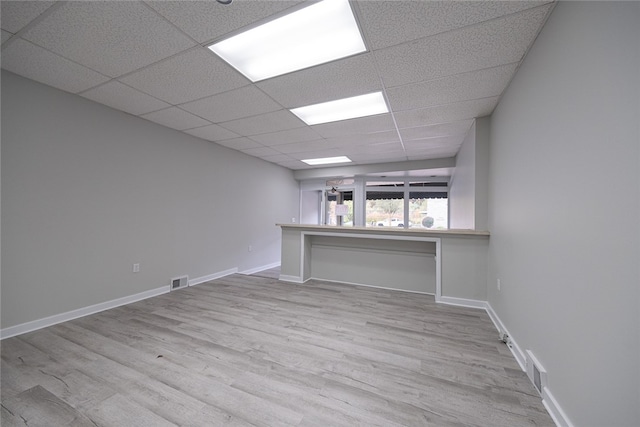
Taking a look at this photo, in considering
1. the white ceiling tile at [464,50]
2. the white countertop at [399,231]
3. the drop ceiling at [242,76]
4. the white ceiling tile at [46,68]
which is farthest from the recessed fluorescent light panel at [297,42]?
the white countertop at [399,231]

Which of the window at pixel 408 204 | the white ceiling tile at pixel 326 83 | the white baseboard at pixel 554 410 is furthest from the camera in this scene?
the window at pixel 408 204

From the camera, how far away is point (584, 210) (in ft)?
3.63

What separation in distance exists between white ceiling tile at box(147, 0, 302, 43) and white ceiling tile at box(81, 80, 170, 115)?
51.6 inches

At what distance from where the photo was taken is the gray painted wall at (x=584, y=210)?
88cm

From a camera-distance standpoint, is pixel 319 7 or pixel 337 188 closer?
pixel 319 7

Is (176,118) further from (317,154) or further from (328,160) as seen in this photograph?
(328,160)

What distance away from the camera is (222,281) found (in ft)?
13.3

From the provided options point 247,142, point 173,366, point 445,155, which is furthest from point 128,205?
point 445,155

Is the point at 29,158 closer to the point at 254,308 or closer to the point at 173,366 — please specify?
the point at 173,366

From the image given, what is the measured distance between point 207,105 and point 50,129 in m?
1.55

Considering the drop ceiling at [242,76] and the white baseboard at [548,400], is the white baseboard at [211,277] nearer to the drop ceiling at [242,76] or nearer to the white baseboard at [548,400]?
the drop ceiling at [242,76]

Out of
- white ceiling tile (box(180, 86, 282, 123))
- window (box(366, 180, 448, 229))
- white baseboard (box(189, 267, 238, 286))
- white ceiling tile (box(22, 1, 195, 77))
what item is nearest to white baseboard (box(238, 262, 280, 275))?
white baseboard (box(189, 267, 238, 286))

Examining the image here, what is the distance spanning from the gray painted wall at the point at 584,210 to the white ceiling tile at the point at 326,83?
121 centimetres

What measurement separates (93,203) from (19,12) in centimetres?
183
